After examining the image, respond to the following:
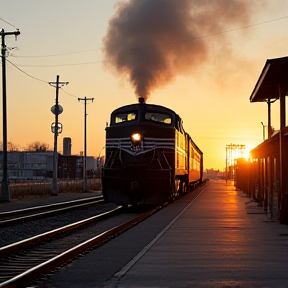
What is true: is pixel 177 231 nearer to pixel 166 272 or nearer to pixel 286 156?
pixel 286 156

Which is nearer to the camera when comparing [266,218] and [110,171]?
[266,218]

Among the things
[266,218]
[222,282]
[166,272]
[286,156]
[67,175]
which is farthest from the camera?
[67,175]

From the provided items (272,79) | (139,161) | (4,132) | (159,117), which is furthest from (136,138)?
(4,132)

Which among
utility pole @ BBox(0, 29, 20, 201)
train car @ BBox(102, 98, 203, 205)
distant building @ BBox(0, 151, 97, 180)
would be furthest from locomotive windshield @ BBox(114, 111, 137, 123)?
distant building @ BBox(0, 151, 97, 180)

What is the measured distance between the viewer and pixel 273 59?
15820mm

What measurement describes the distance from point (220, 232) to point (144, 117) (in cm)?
937

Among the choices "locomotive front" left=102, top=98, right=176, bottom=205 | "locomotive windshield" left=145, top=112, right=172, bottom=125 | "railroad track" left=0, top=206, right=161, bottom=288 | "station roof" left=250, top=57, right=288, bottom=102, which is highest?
"station roof" left=250, top=57, right=288, bottom=102

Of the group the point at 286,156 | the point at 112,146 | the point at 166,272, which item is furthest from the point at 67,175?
the point at 166,272

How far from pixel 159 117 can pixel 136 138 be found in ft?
6.04

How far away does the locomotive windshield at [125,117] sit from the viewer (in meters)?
24.7

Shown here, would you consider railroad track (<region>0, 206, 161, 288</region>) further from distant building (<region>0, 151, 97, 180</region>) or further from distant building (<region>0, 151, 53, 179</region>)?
distant building (<region>0, 151, 53, 179</region>)

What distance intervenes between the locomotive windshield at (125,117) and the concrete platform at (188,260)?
25.0 feet

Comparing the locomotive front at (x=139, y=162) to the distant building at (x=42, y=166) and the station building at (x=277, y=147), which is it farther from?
the distant building at (x=42, y=166)

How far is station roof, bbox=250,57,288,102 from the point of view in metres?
15.8
